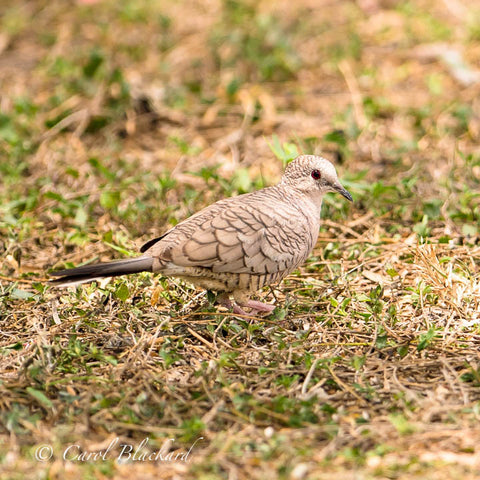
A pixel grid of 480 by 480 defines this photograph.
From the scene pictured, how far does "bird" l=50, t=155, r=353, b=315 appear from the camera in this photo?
3539 millimetres

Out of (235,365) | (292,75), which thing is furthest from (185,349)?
(292,75)

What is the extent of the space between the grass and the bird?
0.19 m

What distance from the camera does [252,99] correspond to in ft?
21.5

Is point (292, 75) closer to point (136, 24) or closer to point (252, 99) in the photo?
point (252, 99)

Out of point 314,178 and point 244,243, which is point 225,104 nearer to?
point 314,178

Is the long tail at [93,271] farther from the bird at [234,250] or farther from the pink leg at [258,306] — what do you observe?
the pink leg at [258,306]

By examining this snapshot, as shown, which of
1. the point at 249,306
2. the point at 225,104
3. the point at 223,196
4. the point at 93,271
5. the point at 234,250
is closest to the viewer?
the point at 93,271

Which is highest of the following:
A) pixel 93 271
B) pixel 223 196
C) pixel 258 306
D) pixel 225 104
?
pixel 93 271

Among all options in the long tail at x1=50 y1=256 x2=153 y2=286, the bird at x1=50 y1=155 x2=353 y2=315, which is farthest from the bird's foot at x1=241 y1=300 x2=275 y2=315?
the long tail at x1=50 y1=256 x2=153 y2=286

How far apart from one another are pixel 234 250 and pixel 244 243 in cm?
6

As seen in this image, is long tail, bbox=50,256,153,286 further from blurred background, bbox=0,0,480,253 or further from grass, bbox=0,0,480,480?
blurred background, bbox=0,0,480,253

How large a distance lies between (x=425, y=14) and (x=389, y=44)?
611mm

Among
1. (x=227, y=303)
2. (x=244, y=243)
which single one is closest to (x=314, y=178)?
(x=244, y=243)

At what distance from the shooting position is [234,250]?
3.61 m
